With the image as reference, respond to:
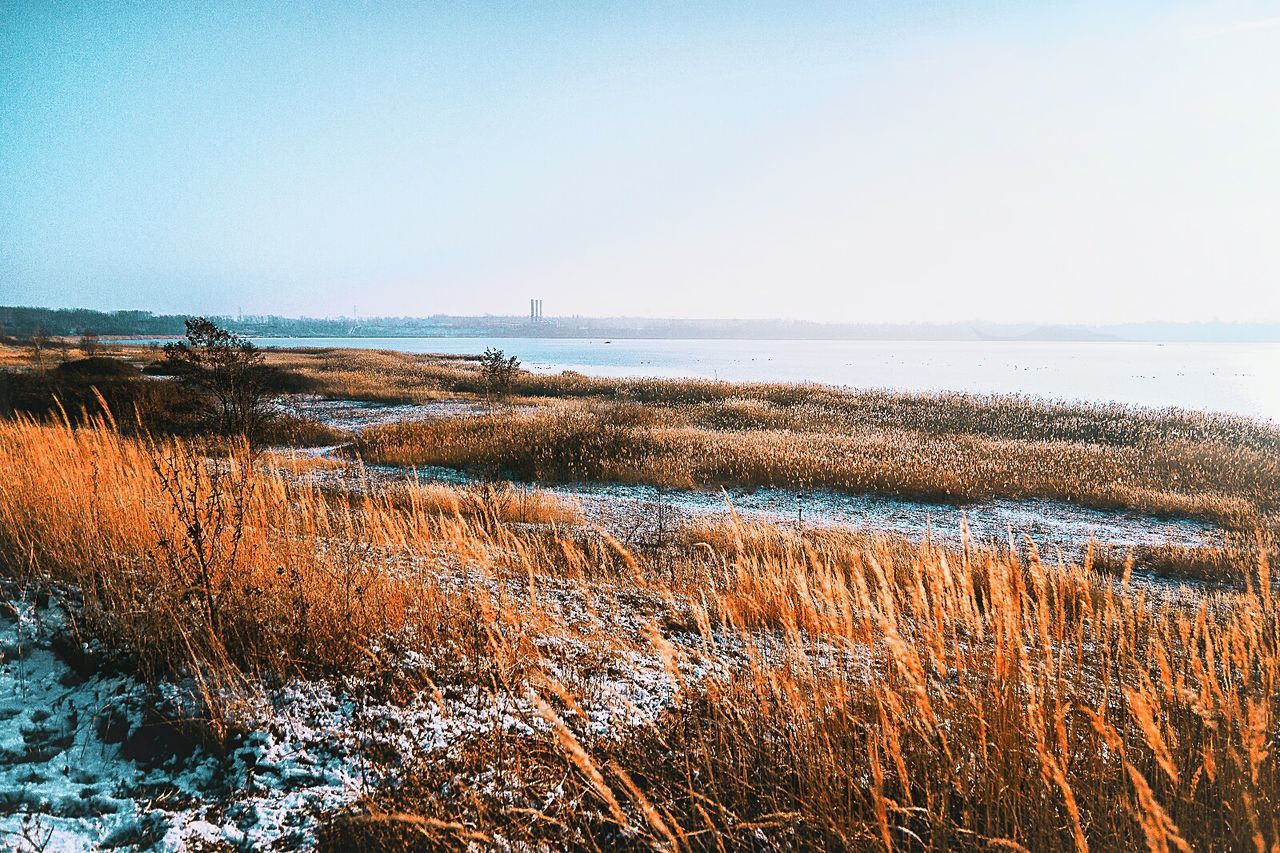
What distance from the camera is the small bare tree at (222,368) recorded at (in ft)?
35.8

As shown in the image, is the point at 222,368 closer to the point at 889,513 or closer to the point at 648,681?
the point at 648,681

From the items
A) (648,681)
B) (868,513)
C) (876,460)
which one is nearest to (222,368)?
(648,681)

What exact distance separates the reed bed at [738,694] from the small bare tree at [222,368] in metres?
5.89

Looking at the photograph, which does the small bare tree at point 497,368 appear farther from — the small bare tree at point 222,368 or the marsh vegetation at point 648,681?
the marsh vegetation at point 648,681

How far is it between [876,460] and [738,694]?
1405 centimetres

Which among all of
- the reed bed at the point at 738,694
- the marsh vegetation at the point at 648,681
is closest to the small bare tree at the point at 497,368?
the marsh vegetation at the point at 648,681

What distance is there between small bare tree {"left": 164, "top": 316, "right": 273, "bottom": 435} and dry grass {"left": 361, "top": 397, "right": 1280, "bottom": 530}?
10.3 feet

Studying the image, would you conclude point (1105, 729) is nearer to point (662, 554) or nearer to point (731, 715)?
point (731, 715)

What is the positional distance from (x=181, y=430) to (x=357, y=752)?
17.7 meters

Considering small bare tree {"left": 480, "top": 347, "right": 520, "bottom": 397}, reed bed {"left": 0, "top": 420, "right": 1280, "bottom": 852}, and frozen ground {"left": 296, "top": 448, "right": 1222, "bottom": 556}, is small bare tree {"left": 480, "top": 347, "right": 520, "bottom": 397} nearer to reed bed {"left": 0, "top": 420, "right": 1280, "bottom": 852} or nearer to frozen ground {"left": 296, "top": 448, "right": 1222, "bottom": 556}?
frozen ground {"left": 296, "top": 448, "right": 1222, "bottom": 556}

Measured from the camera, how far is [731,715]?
320 centimetres

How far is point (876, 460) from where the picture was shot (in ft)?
52.8

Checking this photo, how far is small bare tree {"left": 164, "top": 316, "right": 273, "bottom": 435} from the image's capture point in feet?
35.8

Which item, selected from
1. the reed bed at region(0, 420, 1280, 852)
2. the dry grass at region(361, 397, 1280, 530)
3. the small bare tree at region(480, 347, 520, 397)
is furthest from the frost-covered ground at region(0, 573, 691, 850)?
the small bare tree at region(480, 347, 520, 397)
